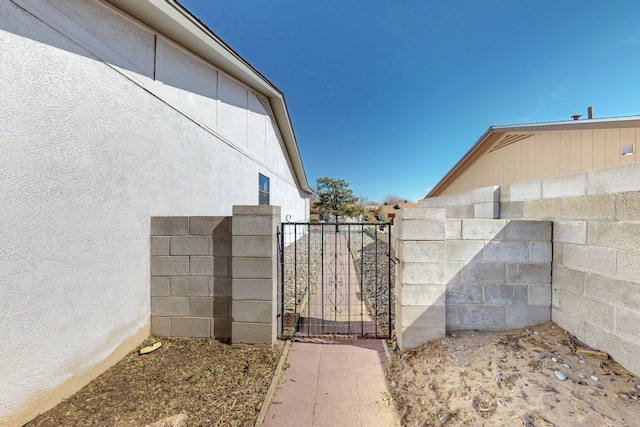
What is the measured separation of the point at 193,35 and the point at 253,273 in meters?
4.05

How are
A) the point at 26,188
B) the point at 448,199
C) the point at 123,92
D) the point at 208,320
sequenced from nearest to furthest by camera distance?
1. the point at 26,188
2. the point at 123,92
3. the point at 208,320
4. the point at 448,199

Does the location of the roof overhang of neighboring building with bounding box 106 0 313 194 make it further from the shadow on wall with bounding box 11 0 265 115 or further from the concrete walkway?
the concrete walkway

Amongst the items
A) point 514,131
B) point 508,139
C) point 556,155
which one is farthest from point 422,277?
point 508,139

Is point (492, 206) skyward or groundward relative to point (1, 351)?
skyward

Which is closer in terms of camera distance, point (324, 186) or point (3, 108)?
point (3, 108)

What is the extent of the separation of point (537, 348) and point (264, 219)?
3.21m

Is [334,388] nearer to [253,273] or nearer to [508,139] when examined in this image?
[253,273]

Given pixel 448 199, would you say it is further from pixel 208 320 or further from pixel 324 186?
pixel 324 186

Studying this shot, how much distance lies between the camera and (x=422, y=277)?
108 inches

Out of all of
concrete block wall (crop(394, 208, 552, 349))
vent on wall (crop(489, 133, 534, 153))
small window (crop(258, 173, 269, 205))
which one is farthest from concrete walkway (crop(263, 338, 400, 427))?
vent on wall (crop(489, 133, 534, 153))

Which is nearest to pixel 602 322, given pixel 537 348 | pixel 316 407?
pixel 537 348

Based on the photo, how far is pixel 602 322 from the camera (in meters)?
2.20

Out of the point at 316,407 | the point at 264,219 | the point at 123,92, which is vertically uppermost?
the point at 123,92

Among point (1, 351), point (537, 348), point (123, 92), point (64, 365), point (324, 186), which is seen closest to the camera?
point (1, 351)
